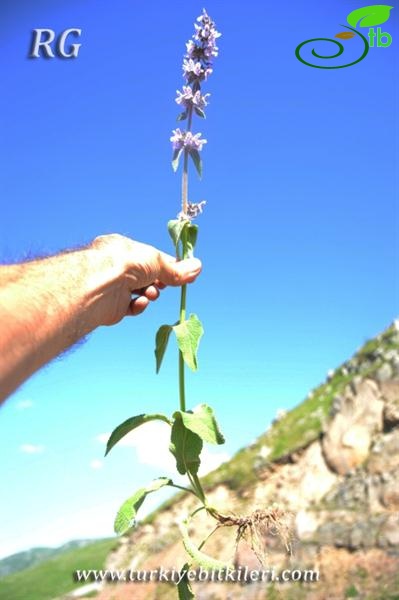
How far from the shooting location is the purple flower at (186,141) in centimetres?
287

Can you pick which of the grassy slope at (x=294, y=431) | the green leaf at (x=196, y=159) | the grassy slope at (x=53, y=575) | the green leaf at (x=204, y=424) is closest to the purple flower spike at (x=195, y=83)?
the green leaf at (x=196, y=159)

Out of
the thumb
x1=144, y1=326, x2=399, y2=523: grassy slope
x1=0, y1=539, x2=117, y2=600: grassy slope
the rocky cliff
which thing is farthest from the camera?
x1=144, y1=326, x2=399, y2=523: grassy slope

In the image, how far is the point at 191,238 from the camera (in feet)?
9.37

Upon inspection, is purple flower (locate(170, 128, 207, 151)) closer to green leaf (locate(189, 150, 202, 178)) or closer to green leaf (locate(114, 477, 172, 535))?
green leaf (locate(189, 150, 202, 178))

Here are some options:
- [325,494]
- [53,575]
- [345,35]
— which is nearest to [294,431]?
[325,494]

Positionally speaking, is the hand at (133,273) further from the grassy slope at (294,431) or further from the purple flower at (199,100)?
the grassy slope at (294,431)

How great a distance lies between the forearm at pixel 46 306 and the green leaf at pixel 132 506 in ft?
2.38

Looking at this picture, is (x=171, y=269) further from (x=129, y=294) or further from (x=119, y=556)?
(x=119, y=556)

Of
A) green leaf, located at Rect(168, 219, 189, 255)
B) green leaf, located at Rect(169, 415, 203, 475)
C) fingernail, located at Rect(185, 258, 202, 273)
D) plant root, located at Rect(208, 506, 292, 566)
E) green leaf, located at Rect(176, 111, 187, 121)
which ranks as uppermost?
green leaf, located at Rect(176, 111, 187, 121)

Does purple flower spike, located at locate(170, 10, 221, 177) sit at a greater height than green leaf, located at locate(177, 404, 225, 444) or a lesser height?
greater

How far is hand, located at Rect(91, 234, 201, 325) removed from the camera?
8.60 ft

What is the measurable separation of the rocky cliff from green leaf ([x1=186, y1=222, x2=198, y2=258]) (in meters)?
15.4

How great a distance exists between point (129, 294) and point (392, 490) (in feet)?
63.4

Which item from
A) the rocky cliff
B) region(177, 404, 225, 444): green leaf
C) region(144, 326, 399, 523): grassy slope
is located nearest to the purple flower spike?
region(177, 404, 225, 444): green leaf
